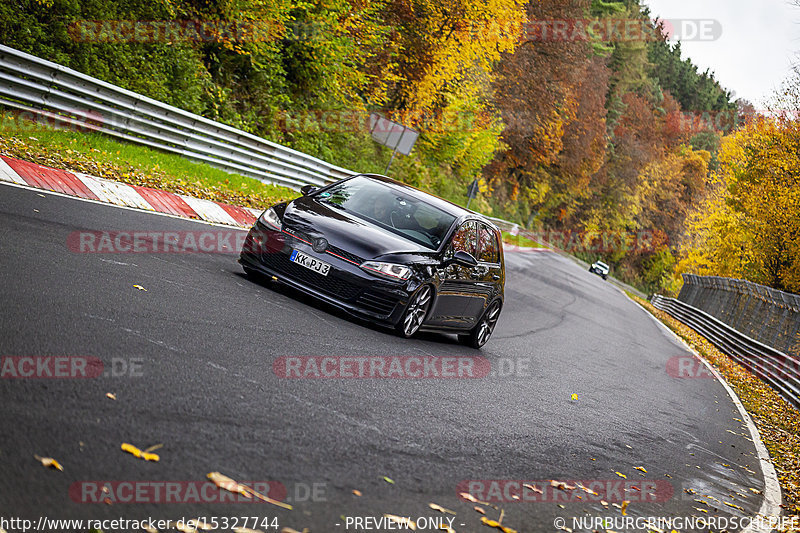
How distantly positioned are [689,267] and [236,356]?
65424 millimetres

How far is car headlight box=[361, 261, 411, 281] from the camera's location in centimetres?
932

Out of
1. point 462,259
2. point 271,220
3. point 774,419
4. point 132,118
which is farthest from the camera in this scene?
point 132,118

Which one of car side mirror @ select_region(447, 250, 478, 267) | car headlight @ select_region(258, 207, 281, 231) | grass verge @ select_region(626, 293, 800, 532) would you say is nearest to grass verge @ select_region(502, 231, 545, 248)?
grass verge @ select_region(626, 293, 800, 532)

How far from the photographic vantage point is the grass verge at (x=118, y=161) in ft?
42.9

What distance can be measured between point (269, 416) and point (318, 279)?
3954mm

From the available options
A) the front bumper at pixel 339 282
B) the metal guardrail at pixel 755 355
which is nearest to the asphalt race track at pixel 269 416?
the front bumper at pixel 339 282

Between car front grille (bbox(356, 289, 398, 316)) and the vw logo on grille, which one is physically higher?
the vw logo on grille

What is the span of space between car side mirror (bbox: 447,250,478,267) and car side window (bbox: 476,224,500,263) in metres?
0.67

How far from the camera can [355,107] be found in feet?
104

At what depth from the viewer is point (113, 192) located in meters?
12.5

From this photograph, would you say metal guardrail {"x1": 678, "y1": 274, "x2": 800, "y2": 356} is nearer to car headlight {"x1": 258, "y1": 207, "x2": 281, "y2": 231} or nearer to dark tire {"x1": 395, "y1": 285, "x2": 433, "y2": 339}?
dark tire {"x1": 395, "y1": 285, "x2": 433, "y2": 339}

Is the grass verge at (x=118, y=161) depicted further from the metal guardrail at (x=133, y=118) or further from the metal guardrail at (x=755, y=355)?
the metal guardrail at (x=755, y=355)

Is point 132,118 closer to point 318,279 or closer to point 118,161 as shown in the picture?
point 118,161

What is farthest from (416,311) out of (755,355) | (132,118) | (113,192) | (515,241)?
(515,241)
